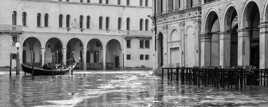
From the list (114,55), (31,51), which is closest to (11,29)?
(31,51)

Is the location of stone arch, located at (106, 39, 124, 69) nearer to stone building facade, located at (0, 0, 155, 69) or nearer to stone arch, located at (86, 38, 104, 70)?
stone building facade, located at (0, 0, 155, 69)

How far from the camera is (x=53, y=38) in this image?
8569cm

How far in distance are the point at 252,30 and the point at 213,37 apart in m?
6.87

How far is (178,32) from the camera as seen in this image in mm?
47000

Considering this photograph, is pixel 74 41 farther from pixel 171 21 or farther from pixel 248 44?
pixel 248 44

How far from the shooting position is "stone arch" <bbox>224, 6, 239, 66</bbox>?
3788cm

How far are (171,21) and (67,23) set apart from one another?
39.4 metres

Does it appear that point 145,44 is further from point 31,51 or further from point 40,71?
point 40,71

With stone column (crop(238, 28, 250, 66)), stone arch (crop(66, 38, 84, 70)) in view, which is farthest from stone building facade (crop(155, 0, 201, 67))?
stone arch (crop(66, 38, 84, 70))

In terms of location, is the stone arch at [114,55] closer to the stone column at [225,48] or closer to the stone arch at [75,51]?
the stone arch at [75,51]

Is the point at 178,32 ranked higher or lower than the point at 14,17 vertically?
lower

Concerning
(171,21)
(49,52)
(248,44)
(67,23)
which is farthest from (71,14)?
(248,44)

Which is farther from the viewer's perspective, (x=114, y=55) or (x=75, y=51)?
(x=114, y=55)

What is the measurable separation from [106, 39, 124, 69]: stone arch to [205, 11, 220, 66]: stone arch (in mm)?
48155
